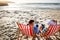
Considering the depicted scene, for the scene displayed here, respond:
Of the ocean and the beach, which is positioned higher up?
the ocean

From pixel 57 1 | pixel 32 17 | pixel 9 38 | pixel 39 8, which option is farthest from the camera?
pixel 57 1

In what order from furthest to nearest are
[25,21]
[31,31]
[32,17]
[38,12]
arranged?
[38,12] < [32,17] < [25,21] < [31,31]

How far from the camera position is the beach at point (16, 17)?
302 centimetres

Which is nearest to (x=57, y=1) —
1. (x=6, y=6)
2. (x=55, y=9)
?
(x=55, y=9)

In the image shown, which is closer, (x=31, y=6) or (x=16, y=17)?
(x=16, y=17)

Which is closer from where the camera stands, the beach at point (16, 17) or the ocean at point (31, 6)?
the beach at point (16, 17)

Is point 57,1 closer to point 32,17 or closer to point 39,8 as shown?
point 39,8

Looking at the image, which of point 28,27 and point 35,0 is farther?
point 35,0

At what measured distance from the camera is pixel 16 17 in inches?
152

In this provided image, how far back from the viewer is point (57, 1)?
497 centimetres

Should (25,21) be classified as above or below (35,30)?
below

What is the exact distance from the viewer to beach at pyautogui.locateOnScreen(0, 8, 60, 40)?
302cm

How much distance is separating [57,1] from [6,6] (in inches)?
72.1

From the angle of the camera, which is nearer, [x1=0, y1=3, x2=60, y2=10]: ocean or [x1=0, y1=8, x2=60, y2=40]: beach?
[x1=0, y1=8, x2=60, y2=40]: beach
